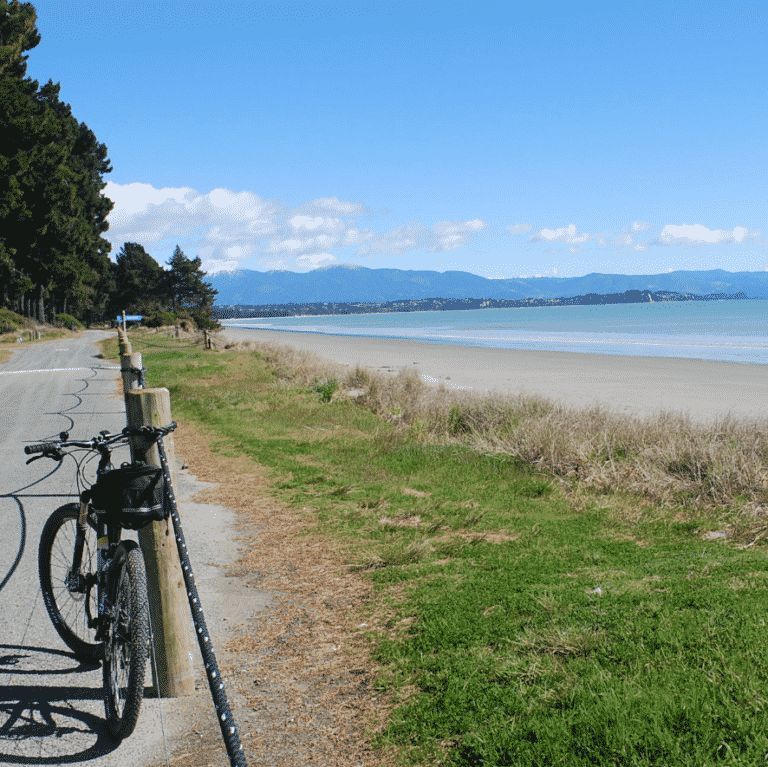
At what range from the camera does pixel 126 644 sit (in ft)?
10.5

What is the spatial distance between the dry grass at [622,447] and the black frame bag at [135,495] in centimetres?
488

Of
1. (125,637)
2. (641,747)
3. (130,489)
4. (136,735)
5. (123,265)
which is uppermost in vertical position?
(123,265)

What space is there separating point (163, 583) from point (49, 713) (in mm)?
888

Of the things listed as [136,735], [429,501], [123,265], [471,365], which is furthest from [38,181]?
[123,265]

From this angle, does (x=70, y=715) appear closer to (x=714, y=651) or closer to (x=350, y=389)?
(x=714, y=651)

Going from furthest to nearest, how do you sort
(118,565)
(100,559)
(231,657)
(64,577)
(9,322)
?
(9,322) → (64,577) → (231,657) → (100,559) → (118,565)

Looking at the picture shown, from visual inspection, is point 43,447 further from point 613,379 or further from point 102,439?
point 613,379

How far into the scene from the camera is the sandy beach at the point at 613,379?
16.2 meters

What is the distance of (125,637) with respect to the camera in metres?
3.16

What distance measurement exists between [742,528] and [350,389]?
39.9 ft

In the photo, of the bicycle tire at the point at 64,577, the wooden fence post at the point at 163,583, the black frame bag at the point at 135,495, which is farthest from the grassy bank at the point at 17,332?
the black frame bag at the point at 135,495

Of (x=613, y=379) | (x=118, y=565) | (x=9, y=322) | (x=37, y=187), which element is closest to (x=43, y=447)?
(x=118, y=565)

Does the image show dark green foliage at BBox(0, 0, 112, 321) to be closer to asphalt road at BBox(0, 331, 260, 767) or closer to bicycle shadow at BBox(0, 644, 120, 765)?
asphalt road at BBox(0, 331, 260, 767)

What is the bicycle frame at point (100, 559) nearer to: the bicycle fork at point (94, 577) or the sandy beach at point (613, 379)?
the bicycle fork at point (94, 577)
